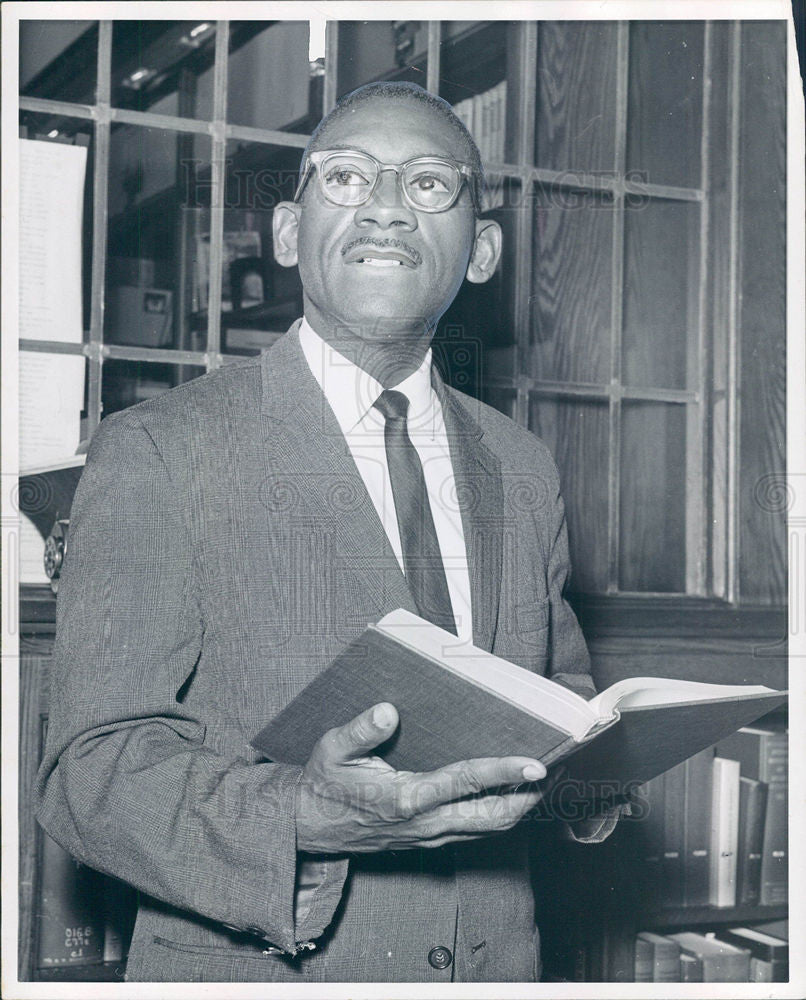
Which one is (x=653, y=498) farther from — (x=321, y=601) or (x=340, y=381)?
(x=321, y=601)

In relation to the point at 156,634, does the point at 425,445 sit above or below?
above

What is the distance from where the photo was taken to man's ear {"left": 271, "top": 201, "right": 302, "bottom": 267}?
5.64 ft

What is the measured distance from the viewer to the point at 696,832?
7.63 feet

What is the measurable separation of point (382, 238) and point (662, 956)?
1.64 metres

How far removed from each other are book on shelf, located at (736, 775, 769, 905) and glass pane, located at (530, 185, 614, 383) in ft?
3.19

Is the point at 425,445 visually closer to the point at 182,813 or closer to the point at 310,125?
the point at 182,813

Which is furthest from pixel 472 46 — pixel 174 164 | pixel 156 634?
pixel 156 634

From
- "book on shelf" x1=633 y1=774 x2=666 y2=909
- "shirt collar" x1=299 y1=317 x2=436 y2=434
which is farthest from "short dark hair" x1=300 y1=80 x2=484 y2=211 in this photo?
"book on shelf" x1=633 y1=774 x2=666 y2=909

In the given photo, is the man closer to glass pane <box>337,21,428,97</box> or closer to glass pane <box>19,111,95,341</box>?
glass pane <box>19,111,95,341</box>

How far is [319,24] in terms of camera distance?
220 cm

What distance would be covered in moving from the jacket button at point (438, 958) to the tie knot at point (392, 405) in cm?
75

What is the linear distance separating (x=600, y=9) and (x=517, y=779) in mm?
1832

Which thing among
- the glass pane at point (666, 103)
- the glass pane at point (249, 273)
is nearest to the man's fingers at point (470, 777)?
the glass pane at point (249, 273)

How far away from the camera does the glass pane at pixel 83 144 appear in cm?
203
